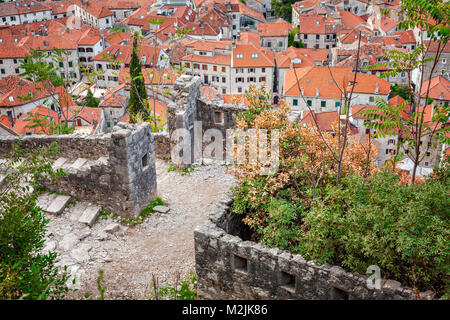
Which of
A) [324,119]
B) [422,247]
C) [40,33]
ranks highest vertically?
[40,33]

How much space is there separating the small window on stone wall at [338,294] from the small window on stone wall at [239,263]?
7.07ft

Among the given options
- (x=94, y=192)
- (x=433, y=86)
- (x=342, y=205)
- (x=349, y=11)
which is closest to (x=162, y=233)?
(x=94, y=192)

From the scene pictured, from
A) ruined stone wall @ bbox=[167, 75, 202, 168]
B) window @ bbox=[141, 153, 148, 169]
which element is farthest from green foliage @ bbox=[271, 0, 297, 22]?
window @ bbox=[141, 153, 148, 169]

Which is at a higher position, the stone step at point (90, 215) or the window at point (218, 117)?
the window at point (218, 117)

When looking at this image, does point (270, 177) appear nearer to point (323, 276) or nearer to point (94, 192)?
point (323, 276)

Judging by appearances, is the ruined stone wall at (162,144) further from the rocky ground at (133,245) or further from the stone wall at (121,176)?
the stone wall at (121,176)

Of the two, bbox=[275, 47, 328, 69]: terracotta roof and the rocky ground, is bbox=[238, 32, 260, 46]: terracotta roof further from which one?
the rocky ground

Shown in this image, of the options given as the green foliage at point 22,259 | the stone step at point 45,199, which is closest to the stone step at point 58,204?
the stone step at point 45,199

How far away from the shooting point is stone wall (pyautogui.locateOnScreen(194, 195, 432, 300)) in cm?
875

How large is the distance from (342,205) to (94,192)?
8770mm

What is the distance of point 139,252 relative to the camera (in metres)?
13.8

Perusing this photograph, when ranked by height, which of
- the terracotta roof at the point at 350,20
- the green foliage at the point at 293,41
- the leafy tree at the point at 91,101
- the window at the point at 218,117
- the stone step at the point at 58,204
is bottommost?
the leafy tree at the point at 91,101

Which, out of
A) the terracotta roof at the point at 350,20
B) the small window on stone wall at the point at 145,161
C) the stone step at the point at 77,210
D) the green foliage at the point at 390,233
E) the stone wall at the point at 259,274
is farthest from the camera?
the terracotta roof at the point at 350,20

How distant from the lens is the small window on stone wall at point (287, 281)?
978 centimetres
